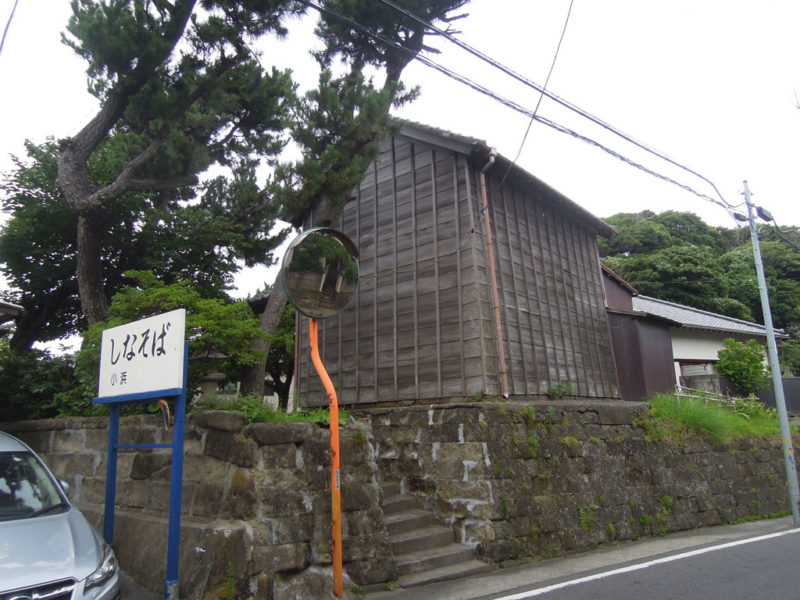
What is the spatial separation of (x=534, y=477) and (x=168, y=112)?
25.2ft

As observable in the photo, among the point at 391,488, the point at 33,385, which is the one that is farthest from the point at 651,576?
the point at 33,385

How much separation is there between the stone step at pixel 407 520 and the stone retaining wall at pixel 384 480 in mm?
162

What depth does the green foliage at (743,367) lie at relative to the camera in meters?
15.2

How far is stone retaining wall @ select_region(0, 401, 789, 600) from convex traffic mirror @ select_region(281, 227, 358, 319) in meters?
1.22

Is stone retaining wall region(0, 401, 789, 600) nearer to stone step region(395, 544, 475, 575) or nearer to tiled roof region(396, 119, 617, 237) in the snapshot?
stone step region(395, 544, 475, 575)

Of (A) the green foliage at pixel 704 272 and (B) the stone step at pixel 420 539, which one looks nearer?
(B) the stone step at pixel 420 539

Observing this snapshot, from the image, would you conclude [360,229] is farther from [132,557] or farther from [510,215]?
[132,557]

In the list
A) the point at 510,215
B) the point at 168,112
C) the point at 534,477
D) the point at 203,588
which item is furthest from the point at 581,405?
the point at 168,112

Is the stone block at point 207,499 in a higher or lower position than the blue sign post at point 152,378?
lower

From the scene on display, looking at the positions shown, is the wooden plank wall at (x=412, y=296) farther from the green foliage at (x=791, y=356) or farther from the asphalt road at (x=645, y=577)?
the green foliage at (x=791, y=356)

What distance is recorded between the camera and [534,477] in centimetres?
693

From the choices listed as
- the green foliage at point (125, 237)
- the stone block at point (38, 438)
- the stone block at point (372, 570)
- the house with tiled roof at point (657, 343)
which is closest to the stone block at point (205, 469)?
the stone block at point (372, 570)

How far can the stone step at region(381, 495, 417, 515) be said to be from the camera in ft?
21.8

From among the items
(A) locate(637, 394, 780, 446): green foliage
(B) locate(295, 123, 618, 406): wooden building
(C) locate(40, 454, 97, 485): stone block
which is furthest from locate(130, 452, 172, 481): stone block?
(A) locate(637, 394, 780, 446): green foliage
